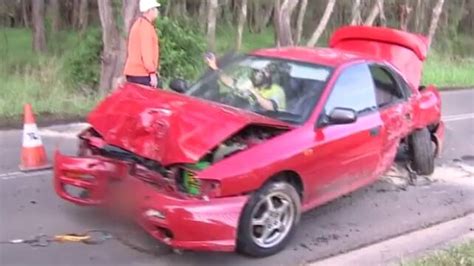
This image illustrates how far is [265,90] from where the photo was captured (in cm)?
739

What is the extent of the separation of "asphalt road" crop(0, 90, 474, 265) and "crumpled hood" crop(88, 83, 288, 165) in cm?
76

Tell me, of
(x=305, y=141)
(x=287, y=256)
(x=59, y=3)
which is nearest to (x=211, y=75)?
(x=305, y=141)

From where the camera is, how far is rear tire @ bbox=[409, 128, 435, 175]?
9078 mm

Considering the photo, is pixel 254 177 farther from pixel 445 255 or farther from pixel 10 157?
pixel 10 157

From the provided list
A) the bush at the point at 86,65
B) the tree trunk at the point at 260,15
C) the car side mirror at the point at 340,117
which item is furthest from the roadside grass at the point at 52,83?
the tree trunk at the point at 260,15

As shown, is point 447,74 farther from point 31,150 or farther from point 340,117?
point 340,117

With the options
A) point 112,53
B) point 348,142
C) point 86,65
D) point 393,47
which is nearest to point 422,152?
point 393,47

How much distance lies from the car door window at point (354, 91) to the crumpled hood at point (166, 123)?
87 centimetres

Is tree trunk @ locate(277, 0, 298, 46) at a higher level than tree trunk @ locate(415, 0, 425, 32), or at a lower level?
higher

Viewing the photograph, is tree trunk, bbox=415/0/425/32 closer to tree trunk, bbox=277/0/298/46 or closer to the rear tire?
tree trunk, bbox=277/0/298/46

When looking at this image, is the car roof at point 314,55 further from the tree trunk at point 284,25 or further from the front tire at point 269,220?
the tree trunk at point 284,25

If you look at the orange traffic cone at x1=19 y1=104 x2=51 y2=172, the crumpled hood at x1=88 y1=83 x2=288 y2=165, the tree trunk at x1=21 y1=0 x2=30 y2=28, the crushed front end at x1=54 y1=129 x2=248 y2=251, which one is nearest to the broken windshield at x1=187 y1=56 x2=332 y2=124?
the crumpled hood at x1=88 y1=83 x2=288 y2=165

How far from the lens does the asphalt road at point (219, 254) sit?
6238 mm

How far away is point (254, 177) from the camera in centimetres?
612
